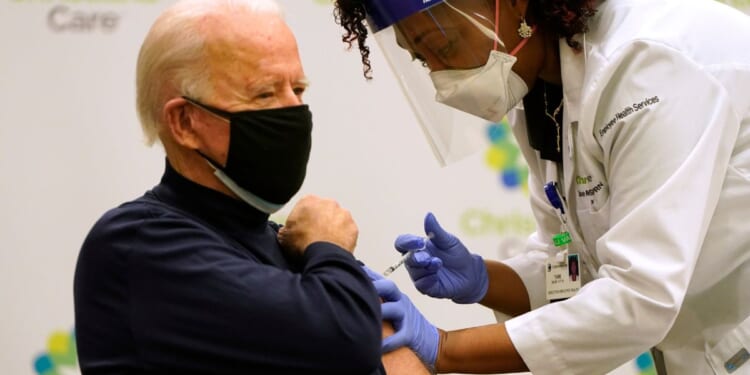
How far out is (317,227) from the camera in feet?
4.03

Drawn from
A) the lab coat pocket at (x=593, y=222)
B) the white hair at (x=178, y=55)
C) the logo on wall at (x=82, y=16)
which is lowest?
the lab coat pocket at (x=593, y=222)

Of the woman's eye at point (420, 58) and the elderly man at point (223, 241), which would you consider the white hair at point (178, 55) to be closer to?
the elderly man at point (223, 241)

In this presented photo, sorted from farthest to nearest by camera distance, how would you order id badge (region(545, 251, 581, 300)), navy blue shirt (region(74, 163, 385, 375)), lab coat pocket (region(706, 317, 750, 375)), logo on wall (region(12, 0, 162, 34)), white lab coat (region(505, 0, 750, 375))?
logo on wall (region(12, 0, 162, 34))
id badge (region(545, 251, 581, 300))
lab coat pocket (region(706, 317, 750, 375))
white lab coat (region(505, 0, 750, 375))
navy blue shirt (region(74, 163, 385, 375))

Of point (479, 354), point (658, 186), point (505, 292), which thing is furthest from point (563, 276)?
point (658, 186)

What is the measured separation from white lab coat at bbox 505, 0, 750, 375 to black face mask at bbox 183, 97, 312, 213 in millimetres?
575

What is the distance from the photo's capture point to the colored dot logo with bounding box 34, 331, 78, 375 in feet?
7.71

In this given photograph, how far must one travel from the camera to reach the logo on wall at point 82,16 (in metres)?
2.34

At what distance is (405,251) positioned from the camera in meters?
1.82

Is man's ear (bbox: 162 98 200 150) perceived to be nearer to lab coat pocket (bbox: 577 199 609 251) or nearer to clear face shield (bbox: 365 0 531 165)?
clear face shield (bbox: 365 0 531 165)

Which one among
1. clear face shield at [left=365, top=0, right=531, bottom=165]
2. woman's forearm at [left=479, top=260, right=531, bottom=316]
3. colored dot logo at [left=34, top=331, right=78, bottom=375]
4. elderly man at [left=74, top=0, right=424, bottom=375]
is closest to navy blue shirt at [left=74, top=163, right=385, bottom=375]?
elderly man at [left=74, top=0, right=424, bottom=375]

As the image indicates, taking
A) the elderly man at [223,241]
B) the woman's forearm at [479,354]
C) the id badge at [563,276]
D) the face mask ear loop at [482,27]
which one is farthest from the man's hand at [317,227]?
the id badge at [563,276]

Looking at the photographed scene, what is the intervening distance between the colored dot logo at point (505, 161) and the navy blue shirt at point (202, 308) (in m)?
1.47

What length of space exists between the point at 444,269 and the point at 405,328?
46 cm

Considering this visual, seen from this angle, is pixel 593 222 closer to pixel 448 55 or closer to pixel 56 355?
pixel 448 55
